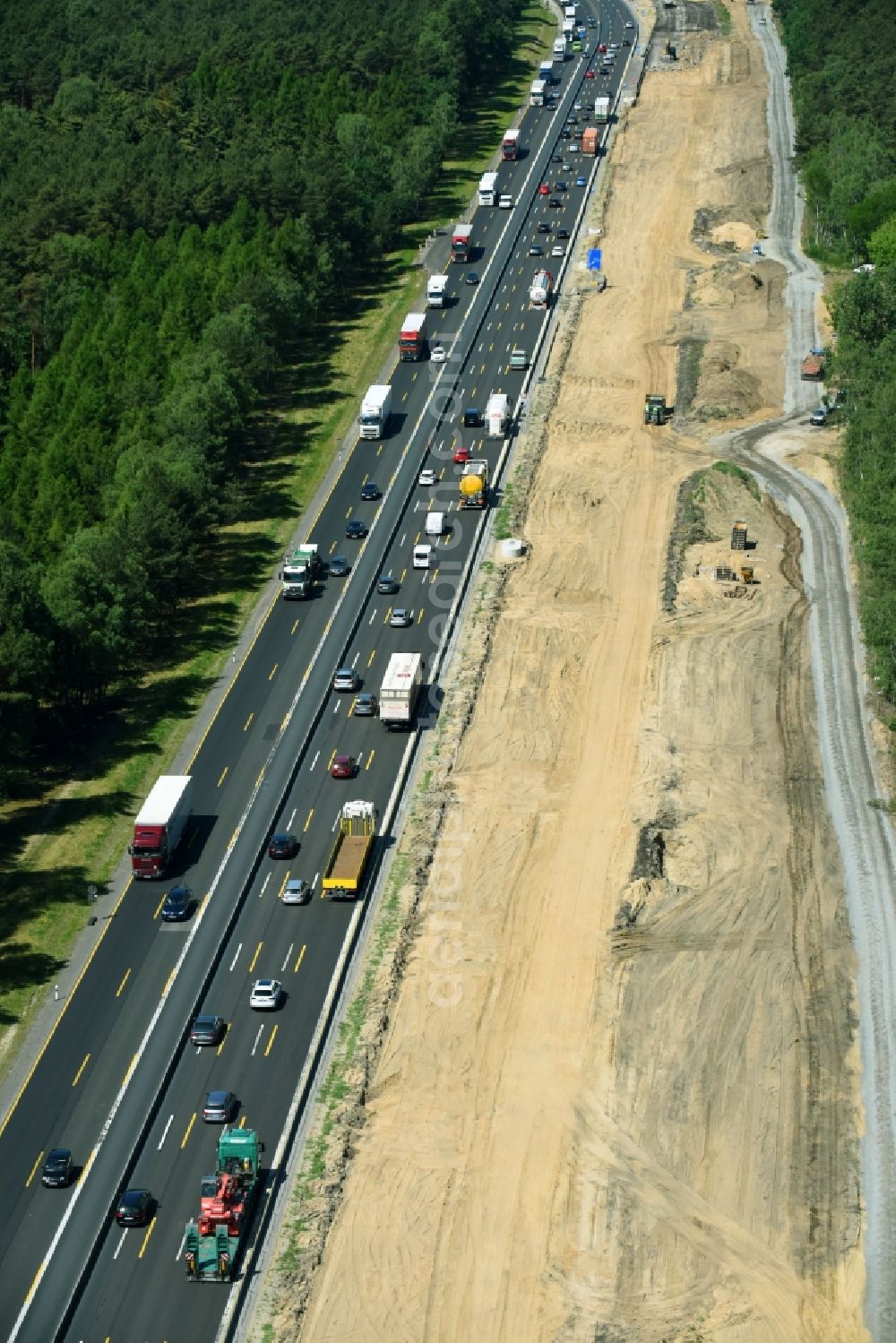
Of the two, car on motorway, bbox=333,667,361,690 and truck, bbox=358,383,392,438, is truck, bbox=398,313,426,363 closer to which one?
truck, bbox=358,383,392,438

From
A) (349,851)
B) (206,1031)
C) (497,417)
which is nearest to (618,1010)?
(349,851)

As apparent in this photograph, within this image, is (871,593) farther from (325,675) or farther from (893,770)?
(325,675)

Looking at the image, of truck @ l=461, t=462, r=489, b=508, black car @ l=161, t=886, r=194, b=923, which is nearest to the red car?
black car @ l=161, t=886, r=194, b=923

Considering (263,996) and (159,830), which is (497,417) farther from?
(263,996)

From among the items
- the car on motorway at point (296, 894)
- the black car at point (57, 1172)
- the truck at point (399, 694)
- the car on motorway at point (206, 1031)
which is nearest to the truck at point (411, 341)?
the truck at point (399, 694)

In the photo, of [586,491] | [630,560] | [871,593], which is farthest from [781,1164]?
[586,491]
